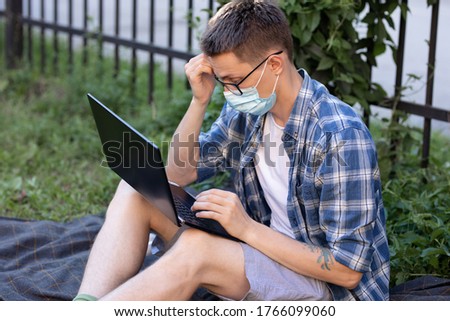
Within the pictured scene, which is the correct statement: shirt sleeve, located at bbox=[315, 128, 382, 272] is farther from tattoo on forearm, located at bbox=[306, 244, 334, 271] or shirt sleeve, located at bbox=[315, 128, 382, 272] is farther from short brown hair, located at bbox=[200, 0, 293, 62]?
short brown hair, located at bbox=[200, 0, 293, 62]

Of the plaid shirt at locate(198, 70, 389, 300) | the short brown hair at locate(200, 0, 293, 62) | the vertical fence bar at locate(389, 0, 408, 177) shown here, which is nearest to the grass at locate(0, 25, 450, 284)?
the vertical fence bar at locate(389, 0, 408, 177)

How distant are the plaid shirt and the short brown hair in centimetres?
18

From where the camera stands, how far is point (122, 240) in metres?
2.99

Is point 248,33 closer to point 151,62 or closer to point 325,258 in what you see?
point 325,258

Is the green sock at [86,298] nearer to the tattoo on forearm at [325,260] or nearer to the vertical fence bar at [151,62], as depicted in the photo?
the tattoo on forearm at [325,260]

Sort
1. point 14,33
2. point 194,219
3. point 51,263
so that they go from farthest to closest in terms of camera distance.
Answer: point 14,33
point 51,263
point 194,219

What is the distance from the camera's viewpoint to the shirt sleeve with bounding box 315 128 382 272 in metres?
2.66

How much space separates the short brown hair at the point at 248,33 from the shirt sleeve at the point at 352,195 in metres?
0.43

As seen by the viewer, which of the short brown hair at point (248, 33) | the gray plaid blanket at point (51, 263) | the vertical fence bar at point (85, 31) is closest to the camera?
the short brown hair at point (248, 33)

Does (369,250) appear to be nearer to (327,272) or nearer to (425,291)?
(327,272)

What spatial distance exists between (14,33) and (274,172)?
4736 millimetres

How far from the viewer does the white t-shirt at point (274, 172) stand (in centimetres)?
301

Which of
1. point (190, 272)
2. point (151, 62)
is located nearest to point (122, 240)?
point (190, 272)

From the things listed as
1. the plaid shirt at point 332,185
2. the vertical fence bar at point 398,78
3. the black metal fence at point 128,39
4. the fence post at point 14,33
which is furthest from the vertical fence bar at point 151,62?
the plaid shirt at point 332,185
